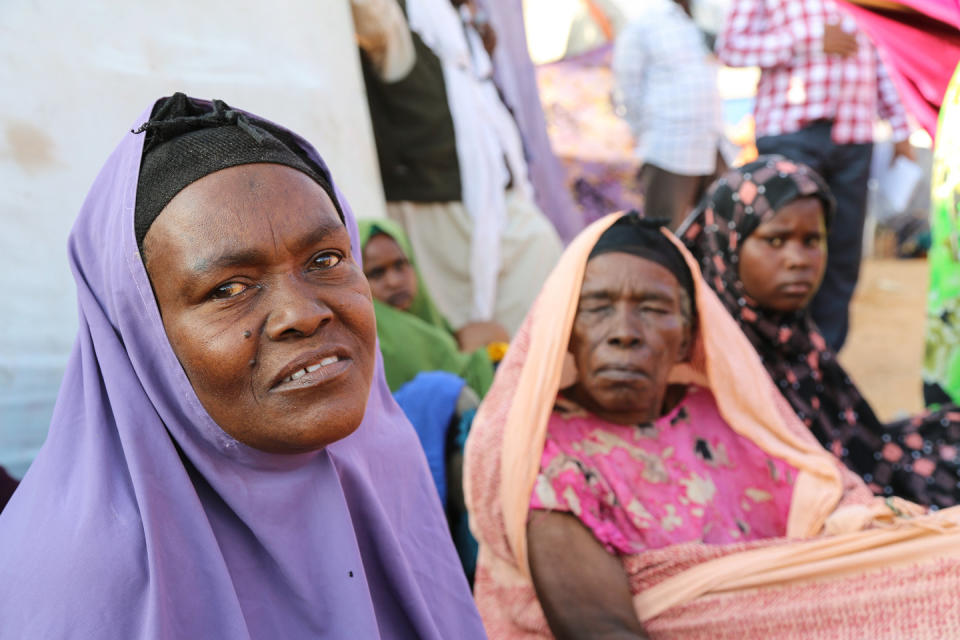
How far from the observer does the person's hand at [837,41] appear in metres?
4.64

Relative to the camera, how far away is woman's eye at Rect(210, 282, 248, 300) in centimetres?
120

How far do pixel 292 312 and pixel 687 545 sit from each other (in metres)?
1.26

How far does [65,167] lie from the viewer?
8.47 feet

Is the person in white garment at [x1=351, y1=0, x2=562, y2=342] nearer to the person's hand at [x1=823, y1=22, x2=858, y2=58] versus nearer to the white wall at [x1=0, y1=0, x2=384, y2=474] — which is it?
the white wall at [x1=0, y1=0, x2=384, y2=474]

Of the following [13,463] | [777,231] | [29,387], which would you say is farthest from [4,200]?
[777,231]

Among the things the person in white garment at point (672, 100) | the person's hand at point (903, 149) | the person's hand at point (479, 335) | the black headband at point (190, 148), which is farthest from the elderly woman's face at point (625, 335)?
the person's hand at point (903, 149)

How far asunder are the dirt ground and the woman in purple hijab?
13.8 ft

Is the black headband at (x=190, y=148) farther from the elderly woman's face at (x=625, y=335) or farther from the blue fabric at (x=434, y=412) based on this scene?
the blue fabric at (x=434, y=412)

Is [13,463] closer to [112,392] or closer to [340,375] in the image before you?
[112,392]

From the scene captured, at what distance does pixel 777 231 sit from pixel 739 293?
10.3 inches

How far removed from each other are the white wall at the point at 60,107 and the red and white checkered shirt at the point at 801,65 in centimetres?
291

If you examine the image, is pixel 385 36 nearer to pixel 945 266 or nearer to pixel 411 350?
pixel 411 350

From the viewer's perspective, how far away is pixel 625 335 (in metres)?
2.13

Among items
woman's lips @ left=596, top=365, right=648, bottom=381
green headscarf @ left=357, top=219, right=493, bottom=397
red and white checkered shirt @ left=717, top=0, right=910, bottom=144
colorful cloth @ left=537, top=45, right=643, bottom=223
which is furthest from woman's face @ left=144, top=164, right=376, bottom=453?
colorful cloth @ left=537, top=45, right=643, bottom=223
